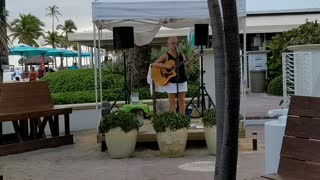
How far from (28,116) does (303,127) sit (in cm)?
599

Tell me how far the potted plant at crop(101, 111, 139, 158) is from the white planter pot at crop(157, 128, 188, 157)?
429 mm

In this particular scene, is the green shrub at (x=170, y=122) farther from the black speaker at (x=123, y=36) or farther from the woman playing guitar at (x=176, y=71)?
the black speaker at (x=123, y=36)

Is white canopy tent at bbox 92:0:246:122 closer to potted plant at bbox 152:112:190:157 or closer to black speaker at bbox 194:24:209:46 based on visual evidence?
black speaker at bbox 194:24:209:46

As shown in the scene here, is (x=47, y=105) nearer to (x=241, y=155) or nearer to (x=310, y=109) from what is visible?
(x=241, y=155)

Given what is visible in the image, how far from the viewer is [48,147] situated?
367 inches

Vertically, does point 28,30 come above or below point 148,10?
above

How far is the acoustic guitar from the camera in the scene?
966 cm

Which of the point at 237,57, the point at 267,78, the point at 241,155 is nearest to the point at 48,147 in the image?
the point at 241,155

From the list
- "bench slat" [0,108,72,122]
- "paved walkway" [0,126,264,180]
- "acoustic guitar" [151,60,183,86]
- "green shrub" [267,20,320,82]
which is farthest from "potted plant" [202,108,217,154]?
"green shrub" [267,20,320,82]

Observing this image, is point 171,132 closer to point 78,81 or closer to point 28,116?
point 28,116

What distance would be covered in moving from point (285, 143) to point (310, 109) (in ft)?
1.07

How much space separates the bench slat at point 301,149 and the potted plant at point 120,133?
4.07m

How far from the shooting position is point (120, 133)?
785cm

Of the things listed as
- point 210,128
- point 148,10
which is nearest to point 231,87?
point 210,128
